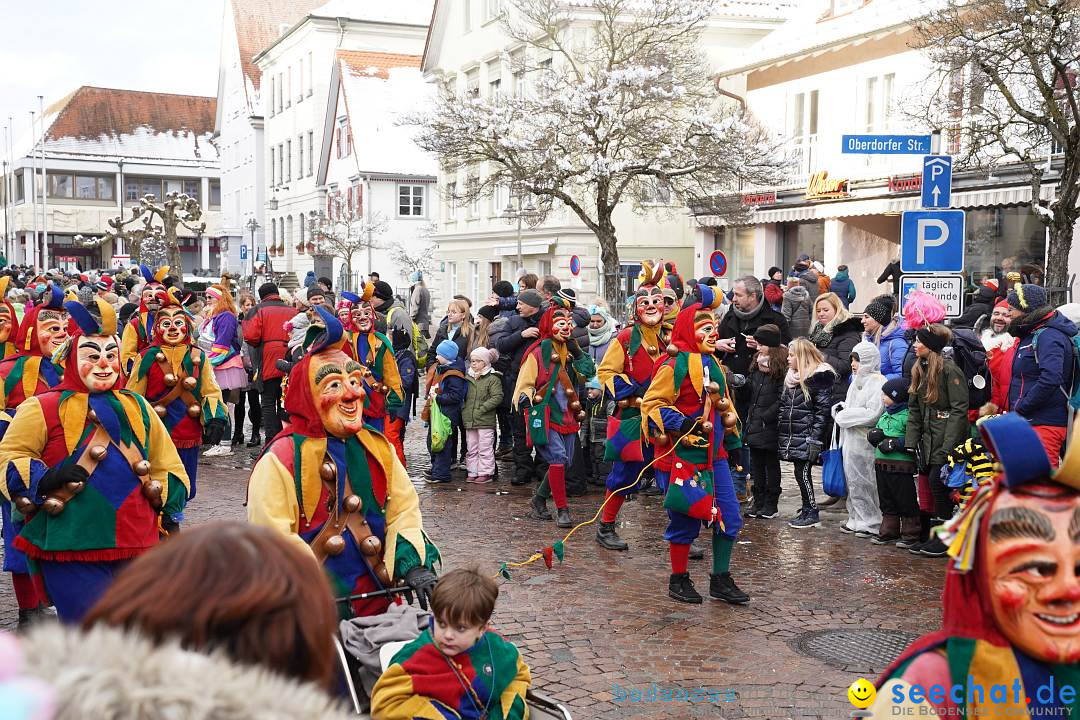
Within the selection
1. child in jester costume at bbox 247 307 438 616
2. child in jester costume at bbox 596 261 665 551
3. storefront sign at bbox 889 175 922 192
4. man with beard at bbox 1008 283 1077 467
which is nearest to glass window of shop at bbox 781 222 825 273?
storefront sign at bbox 889 175 922 192

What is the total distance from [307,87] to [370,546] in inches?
2253

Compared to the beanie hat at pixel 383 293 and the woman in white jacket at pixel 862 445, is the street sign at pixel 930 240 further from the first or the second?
the beanie hat at pixel 383 293

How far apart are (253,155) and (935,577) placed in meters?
65.2

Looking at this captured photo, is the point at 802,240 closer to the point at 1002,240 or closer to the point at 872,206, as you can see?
the point at 872,206

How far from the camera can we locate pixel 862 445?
948 cm

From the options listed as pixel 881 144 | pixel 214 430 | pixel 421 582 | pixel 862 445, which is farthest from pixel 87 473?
pixel 881 144

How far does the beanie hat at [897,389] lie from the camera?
8.98 metres

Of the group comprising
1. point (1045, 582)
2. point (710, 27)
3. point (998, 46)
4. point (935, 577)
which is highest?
point (710, 27)

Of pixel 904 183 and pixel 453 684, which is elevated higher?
pixel 904 183

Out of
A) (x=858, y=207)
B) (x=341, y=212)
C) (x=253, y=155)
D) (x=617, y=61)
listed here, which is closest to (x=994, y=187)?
(x=858, y=207)

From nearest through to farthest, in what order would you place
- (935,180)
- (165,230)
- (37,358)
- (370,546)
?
(370,546) → (37,358) → (935,180) → (165,230)

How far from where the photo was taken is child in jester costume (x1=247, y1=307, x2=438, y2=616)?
15.5 feet

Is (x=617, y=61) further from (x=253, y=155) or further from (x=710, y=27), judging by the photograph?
(x=253, y=155)

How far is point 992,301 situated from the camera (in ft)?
36.0
